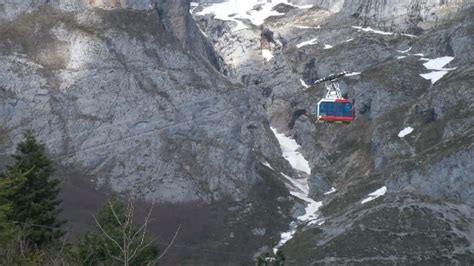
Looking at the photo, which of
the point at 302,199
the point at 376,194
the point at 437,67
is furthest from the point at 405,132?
the point at 437,67

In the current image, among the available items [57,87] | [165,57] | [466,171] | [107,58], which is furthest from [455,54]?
[57,87]

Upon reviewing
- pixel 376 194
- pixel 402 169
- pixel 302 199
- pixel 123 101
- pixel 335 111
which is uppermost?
pixel 335 111

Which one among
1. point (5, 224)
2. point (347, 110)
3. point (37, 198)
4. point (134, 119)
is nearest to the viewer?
point (5, 224)

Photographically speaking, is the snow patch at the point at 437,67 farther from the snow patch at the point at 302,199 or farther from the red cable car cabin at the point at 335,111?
the red cable car cabin at the point at 335,111

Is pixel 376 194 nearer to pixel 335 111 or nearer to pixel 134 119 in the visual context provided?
pixel 134 119

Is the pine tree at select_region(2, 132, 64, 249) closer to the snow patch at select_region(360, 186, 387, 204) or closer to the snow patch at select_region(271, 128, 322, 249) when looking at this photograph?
the snow patch at select_region(271, 128, 322, 249)

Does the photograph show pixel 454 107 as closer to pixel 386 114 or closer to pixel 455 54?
pixel 386 114

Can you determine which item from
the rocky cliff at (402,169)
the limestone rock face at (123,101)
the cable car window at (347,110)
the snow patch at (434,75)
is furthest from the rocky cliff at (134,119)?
the cable car window at (347,110)

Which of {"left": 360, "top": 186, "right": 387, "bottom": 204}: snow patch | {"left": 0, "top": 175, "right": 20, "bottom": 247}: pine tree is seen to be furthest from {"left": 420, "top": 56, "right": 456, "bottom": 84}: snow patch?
{"left": 0, "top": 175, "right": 20, "bottom": 247}: pine tree
